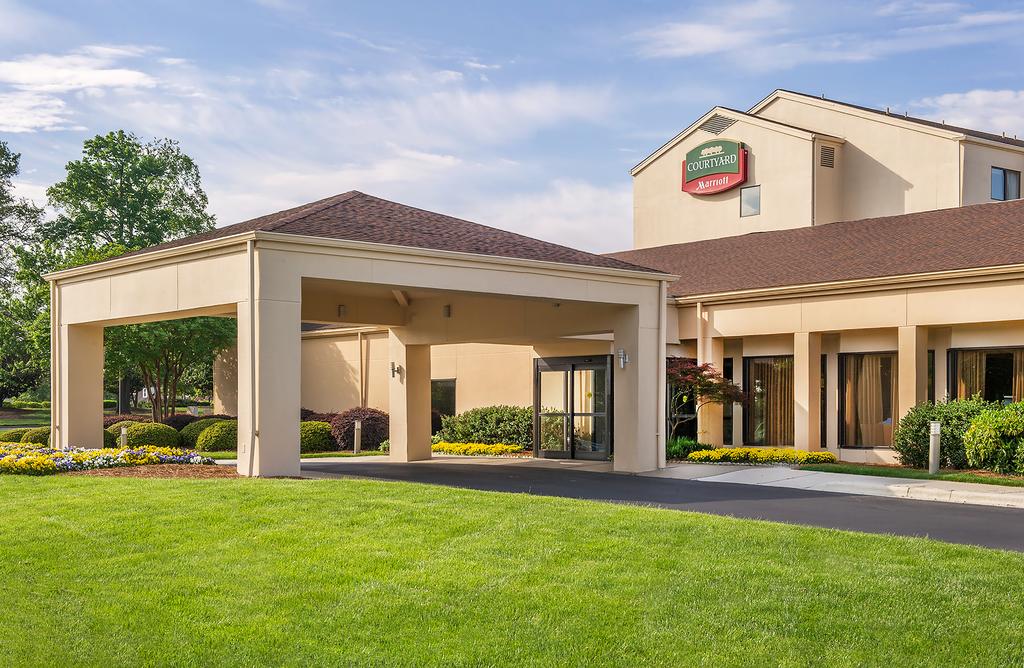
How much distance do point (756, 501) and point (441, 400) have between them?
18833 millimetres

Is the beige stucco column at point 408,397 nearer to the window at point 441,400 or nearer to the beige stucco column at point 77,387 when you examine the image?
the window at point 441,400

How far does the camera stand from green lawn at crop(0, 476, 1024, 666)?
7.57 meters

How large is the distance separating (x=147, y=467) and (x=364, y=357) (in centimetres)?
1914

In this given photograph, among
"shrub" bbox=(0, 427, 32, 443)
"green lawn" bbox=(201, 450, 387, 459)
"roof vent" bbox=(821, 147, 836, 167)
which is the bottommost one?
"green lawn" bbox=(201, 450, 387, 459)

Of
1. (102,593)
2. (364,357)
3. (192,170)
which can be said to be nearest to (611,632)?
(102,593)

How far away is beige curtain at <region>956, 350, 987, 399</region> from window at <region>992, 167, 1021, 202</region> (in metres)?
11.0

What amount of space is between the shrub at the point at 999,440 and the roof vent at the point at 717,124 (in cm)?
1865

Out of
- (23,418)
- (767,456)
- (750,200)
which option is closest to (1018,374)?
(767,456)

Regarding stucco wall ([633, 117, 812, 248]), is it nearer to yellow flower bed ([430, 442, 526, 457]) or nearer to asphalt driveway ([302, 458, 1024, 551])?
yellow flower bed ([430, 442, 526, 457])

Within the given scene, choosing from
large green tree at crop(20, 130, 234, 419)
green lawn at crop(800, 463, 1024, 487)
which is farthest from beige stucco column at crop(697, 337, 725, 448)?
large green tree at crop(20, 130, 234, 419)

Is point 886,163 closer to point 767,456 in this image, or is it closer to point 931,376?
point 931,376

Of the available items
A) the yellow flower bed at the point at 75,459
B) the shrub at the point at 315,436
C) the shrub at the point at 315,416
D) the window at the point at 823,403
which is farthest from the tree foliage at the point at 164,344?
the window at the point at 823,403

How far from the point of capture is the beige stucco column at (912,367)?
76.8 ft

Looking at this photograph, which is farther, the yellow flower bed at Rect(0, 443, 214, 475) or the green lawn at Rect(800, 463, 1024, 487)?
the green lawn at Rect(800, 463, 1024, 487)
